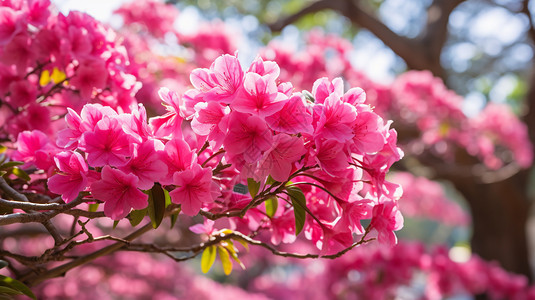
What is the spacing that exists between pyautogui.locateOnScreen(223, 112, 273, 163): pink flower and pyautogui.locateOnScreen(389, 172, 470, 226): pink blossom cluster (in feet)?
21.1

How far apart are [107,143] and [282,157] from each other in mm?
256

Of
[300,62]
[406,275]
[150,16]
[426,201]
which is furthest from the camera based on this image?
[426,201]

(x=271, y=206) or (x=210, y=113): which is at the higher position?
(x=210, y=113)

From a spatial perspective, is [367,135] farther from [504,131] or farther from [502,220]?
[502,220]

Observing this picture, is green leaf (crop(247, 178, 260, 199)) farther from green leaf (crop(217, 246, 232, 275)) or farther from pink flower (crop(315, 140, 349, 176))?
green leaf (crop(217, 246, 232, 275))

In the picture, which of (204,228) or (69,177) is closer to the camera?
(69,177)

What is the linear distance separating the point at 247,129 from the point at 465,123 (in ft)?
10.7

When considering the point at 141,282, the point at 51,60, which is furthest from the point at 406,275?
the point at 141,282

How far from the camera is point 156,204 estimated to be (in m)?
0.81

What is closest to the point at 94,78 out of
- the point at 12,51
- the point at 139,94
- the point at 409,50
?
the point at 12,51

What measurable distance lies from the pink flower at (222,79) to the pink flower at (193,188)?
108mm

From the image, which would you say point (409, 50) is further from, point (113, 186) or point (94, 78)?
point (113, 186)

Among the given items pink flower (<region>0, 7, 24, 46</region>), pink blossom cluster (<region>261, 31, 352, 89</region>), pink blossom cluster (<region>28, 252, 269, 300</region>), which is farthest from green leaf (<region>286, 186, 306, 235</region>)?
pink blossom cluster (<region>28, 252, 269, 300</region>)

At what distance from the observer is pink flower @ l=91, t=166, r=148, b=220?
0.74 m
